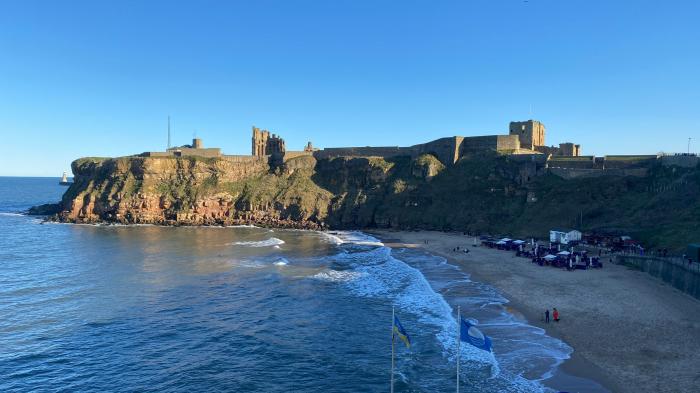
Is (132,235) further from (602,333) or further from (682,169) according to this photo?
(682,169)

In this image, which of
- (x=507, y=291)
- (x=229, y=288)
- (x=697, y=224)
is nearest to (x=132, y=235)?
(x=229, y=288)

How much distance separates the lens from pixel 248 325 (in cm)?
3253

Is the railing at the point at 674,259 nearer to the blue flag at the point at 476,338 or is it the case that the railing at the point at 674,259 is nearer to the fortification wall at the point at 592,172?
the fortification wall at the point at 592,172

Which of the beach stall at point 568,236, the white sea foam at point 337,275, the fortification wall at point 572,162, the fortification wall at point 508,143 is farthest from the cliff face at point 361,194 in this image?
the white sea foam at point 337,275

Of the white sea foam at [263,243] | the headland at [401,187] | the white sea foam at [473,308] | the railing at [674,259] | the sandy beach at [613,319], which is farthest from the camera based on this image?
the white sea foam at [263,243]

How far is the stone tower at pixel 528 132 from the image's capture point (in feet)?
292

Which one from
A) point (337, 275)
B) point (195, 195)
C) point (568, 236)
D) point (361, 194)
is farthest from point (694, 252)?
point (195, 195)

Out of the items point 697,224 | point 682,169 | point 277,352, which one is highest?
point 682,169

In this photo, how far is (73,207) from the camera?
322 feet

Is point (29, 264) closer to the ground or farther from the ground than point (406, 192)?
closer to the ground

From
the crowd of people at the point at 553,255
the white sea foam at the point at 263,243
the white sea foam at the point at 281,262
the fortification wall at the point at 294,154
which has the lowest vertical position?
the white sea foam at the point at 281,262

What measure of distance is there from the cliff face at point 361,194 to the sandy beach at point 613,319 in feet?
66.9

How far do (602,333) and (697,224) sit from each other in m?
29.6

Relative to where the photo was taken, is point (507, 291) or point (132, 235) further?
point (132, 235)
